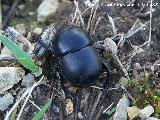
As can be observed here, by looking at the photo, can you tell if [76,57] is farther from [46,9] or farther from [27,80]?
[46,9]

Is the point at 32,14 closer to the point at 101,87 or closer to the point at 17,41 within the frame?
the point at 17,41

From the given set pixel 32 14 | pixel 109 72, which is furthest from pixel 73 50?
pixel 32 14

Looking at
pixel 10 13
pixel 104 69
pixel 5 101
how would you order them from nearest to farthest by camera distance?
pixel 5 101 → pixel 104 69 → pixel 10 13

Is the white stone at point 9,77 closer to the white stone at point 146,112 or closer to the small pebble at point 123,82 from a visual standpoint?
the small pebble at point 123,82

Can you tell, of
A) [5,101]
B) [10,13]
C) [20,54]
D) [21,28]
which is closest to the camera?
[20,54]

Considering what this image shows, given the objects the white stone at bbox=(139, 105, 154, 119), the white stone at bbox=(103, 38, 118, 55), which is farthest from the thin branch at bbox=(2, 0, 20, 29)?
the white stone at bbox=(139, 105, 154, 119)

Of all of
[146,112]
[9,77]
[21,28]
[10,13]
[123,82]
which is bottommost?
[146,112]

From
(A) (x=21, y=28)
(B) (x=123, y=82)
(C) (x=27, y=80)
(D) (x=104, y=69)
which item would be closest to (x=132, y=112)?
(B) (x=123, y=82)
